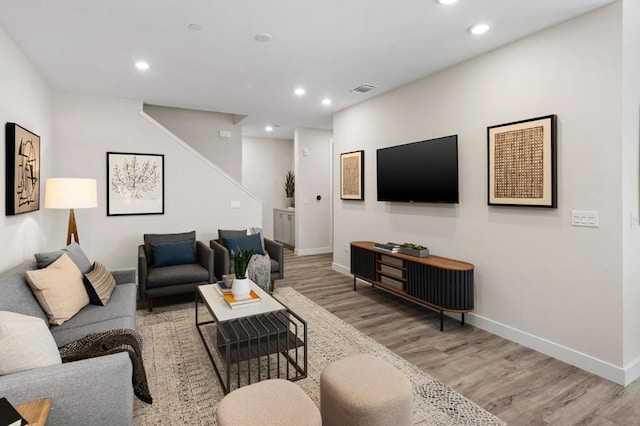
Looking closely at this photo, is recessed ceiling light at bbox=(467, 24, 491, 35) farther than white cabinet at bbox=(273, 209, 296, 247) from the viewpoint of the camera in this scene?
No

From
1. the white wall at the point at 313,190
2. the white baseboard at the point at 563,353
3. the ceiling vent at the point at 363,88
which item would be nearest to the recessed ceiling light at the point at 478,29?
the ceiling vent at the point at 363,88

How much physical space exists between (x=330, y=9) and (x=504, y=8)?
4.22ft

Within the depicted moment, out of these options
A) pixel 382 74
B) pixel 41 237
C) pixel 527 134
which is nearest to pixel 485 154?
pixel 527 134

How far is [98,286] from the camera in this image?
2.85m

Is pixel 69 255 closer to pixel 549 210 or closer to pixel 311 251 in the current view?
pixel 549 210

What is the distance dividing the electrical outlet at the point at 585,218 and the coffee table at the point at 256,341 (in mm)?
2255

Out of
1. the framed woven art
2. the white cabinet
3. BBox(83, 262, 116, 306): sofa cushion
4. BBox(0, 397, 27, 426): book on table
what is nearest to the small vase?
BBox(83, 262, 116, 306): sofa cushion

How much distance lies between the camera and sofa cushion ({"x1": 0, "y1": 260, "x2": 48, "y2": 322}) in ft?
6.54

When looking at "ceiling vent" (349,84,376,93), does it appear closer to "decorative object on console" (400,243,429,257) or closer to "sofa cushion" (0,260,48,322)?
"decorative object on console" (400,243,429,257)

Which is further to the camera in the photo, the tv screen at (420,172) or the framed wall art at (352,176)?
the framed wall art at (352,176)

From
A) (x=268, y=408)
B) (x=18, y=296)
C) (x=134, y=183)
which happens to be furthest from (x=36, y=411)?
(x=134, y=183)

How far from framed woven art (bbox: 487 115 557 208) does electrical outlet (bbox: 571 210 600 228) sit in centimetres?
16

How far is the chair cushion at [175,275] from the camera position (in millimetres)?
3867

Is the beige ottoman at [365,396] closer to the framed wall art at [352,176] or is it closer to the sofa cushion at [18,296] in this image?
the sofa cushion at [18,296]
